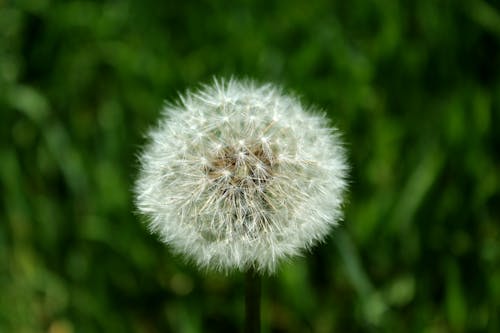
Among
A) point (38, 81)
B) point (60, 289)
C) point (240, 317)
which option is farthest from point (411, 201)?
point (38, 81)

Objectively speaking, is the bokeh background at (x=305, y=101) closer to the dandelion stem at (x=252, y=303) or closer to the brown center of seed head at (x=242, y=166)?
the brown center of seed head at (x=242, y=166)

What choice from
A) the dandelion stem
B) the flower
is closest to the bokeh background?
the flower

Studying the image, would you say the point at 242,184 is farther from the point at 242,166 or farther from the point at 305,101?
the point at 305,101

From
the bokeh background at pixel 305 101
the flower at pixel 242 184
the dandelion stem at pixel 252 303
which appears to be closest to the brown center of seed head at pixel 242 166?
the flower at pixel 242 184

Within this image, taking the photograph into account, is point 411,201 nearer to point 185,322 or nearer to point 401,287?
point 401,287

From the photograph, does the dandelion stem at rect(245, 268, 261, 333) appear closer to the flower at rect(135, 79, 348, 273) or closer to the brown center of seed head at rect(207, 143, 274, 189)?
the flower at rect(135, 79, 348, 273)

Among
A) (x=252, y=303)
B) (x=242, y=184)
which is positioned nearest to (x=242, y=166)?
(x=242, y=184)
